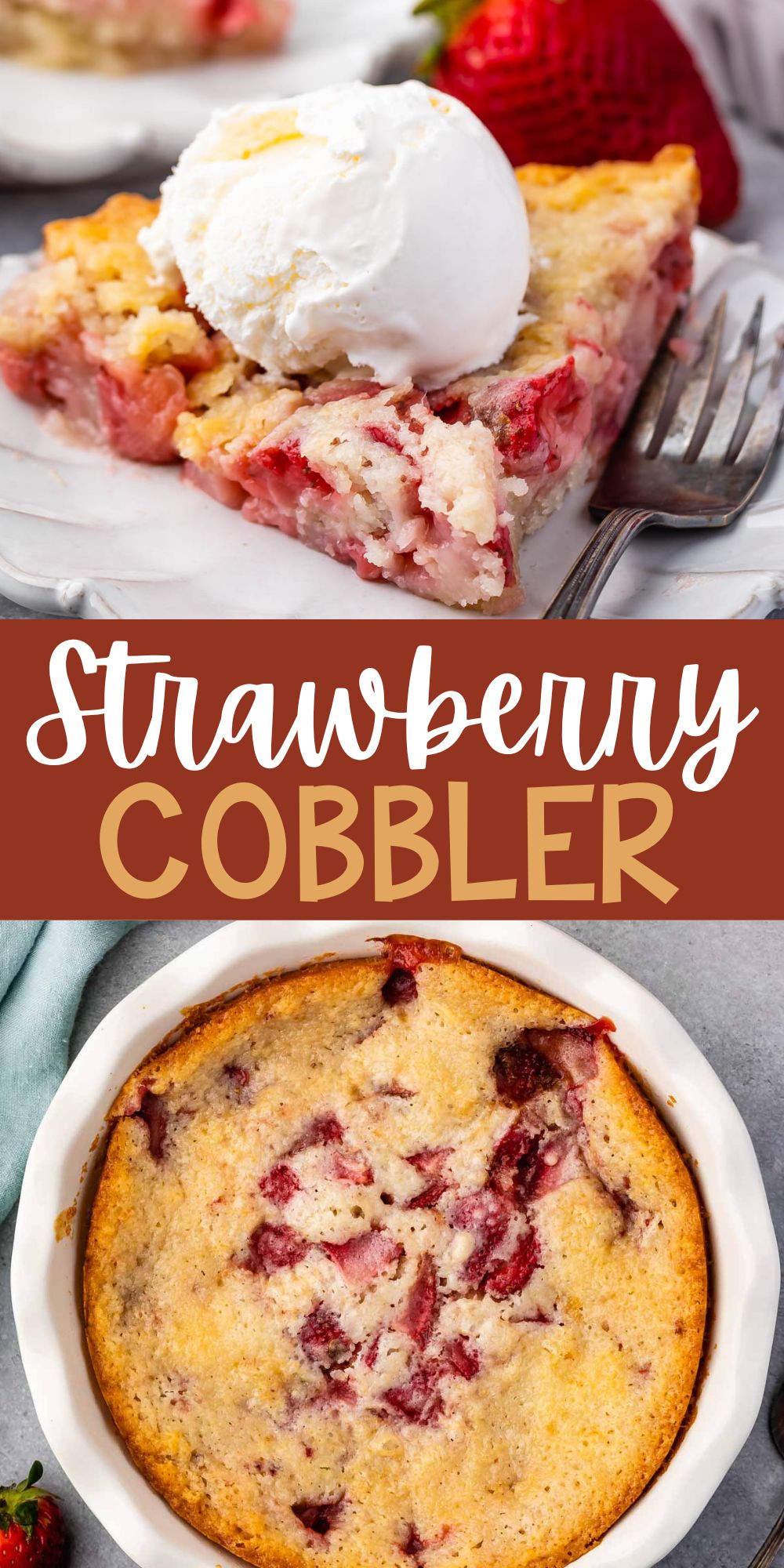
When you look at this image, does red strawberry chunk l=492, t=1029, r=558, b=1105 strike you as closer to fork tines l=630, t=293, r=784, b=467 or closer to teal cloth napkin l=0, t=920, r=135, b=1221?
teal cloth napkin l=0, t=920, r=135, b=1221

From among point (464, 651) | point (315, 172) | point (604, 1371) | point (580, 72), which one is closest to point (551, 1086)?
point (604, 1371)

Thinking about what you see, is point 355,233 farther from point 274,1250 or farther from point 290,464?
point 274,1250

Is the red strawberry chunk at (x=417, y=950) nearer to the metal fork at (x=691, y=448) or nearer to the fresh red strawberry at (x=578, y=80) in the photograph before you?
the metal fork at (x=691, y=448)

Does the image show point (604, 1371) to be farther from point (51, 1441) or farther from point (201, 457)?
point (201, 457)

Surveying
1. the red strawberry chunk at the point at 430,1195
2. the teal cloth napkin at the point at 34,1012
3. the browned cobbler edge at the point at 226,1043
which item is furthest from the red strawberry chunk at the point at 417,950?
the teal cloth napkin at the point at 34,1012

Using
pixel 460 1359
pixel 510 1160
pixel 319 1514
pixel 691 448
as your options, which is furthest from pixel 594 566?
pixel 319 1514

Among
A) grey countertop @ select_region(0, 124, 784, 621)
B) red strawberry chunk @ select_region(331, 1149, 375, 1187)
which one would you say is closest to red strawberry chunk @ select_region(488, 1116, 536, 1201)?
red strawberry chunk @ select_region(331, 1149, 375, 1187)
